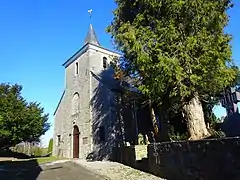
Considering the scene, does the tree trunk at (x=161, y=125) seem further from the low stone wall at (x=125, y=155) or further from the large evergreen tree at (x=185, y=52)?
the large evergreen tree at (x=185, y=52)

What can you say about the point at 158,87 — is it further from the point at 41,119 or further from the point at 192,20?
the point at 41,119

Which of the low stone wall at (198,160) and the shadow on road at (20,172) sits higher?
the low stone wall at (198,160)

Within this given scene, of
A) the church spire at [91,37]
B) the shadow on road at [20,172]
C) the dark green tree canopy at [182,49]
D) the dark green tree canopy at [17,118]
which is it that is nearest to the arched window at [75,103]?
A: the dark green tree canopy at [17,118]

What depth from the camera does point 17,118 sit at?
22.4 m

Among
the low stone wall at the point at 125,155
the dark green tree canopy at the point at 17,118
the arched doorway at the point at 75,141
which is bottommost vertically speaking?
the low stone wall at the point at 125,155

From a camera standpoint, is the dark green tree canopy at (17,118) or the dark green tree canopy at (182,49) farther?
the dark green tree canopy at (17,118)

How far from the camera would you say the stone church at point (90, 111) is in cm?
1872

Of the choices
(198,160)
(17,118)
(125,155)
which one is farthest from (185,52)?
(17,118)

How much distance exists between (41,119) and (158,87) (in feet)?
55.7

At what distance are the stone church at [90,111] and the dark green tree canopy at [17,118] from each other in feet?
7.06

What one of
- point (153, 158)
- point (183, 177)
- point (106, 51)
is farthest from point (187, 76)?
point (106, 51)

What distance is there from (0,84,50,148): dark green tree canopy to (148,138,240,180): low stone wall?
54.5 feet

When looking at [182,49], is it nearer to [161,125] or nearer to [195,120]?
[195,120]

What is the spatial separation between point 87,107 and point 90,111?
65 cm
